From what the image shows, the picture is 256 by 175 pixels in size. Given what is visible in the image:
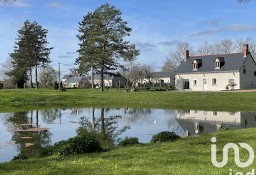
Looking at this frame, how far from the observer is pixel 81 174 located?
607 centimetres

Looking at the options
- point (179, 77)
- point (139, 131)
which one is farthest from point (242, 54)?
point (139, 131)

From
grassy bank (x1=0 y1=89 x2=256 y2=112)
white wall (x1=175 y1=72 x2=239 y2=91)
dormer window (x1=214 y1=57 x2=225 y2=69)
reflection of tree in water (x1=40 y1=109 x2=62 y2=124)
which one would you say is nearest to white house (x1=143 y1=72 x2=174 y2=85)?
white wall (x1=175 y1=72 x2=239 y2=91)

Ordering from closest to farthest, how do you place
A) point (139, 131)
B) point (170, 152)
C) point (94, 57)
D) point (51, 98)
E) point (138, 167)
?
point (138, 167) < point (170, 152) < point (139, 131) < point (51, 98) < point (94, 57)

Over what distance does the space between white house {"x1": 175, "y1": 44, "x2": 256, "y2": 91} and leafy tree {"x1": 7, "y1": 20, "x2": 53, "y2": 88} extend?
26161mm

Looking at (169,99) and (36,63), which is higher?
(36,63)

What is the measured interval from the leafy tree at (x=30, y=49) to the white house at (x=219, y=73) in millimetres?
26161

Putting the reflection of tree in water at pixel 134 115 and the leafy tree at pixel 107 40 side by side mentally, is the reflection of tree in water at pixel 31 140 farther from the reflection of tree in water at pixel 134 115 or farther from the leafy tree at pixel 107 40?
the leafy tree at pixel 107 40

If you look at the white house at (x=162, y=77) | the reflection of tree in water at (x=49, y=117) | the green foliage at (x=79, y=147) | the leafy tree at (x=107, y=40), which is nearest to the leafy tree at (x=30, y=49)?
the leafy tree at (x=107, y=40)

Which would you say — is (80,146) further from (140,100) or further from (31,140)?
(140,100)

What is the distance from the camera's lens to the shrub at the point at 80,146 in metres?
8.62

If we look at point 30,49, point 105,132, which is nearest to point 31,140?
point 105,132

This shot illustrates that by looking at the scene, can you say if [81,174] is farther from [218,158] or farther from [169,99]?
[169,99]

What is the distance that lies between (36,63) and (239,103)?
4424 cm

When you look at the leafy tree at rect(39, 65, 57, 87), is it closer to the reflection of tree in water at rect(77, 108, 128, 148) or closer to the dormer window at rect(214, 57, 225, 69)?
the dormer window at rect(214, 57, 225, 69)
